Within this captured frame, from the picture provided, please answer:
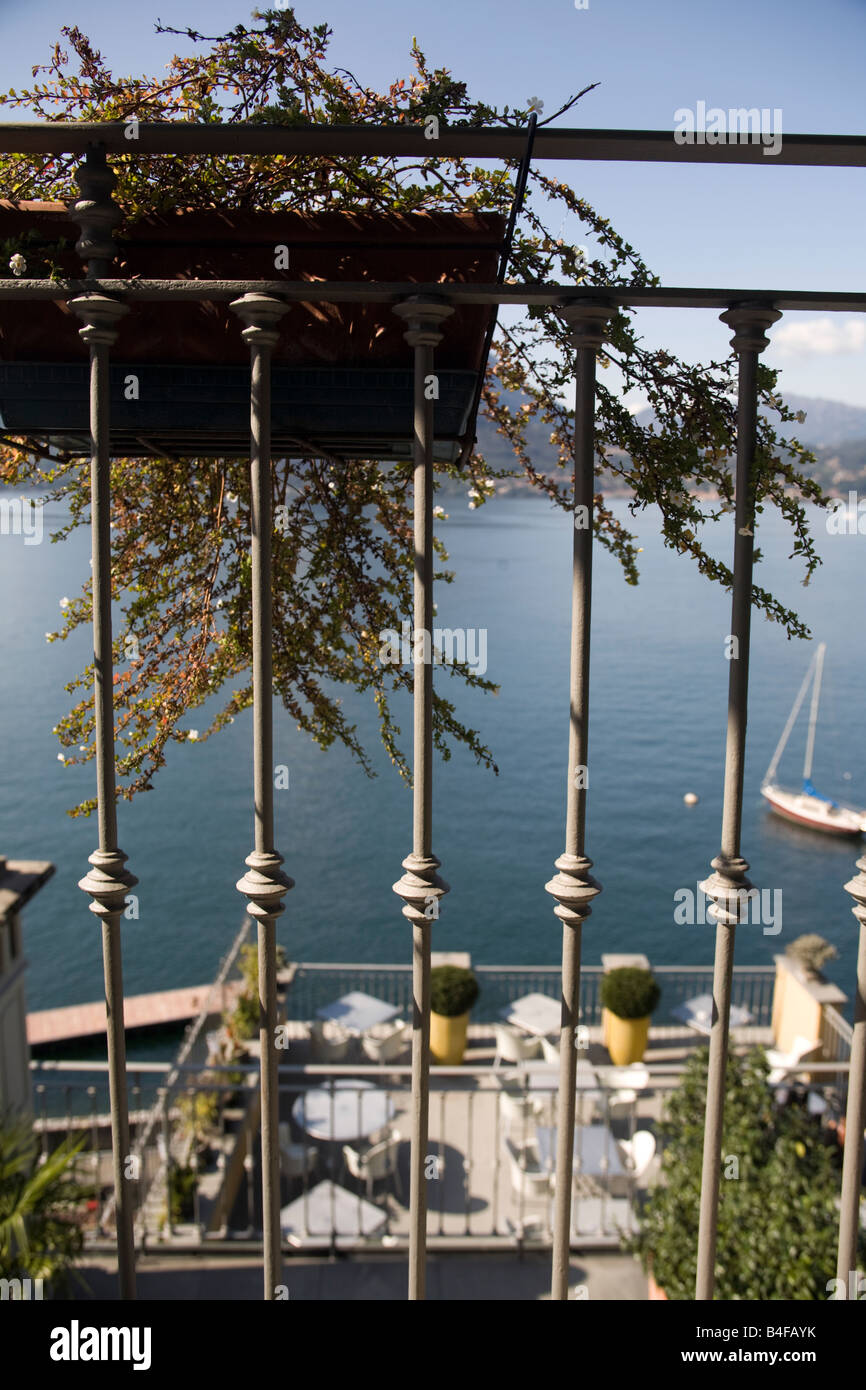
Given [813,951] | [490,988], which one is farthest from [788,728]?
[813,951]

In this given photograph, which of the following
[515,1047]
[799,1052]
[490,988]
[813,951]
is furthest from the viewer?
[490,988]

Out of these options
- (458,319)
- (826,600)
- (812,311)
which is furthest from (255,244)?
(826,600)

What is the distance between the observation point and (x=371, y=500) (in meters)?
2.20

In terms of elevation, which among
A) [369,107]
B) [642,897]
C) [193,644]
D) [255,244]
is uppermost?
[369,107]

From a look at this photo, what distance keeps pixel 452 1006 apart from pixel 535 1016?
1704mm

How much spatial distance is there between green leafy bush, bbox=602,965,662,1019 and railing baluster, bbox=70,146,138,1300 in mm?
10449

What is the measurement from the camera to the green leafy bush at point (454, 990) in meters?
10.7

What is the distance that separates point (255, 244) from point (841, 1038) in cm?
1016

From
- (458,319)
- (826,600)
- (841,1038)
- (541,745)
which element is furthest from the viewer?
(826,600)

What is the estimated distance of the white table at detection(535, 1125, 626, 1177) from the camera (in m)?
7.41

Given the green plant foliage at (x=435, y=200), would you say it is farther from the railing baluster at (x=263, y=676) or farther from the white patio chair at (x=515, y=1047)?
the white patio chair at (x=515, y=1047)

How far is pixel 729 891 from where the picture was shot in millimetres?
1192

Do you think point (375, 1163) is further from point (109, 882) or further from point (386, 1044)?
point (109, 882)
